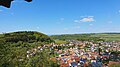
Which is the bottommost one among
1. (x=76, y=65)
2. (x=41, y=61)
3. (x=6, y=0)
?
(x=76, y=65)

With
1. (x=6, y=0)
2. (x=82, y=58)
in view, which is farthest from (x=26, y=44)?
(x=6, y=0)

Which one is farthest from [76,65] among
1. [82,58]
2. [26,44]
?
[26,44]

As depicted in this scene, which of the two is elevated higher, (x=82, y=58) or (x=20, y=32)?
(x=20, y=32)

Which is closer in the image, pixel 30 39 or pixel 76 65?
pixel 76 65

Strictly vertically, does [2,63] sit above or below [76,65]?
above

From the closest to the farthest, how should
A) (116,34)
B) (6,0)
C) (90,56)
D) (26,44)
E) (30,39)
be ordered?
(6,0)
(90,56)
(26,44)
(30,39)
(116,34)

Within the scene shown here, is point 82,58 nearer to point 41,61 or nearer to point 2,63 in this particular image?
point 41,61

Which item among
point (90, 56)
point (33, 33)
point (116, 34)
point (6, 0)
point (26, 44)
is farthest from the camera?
point (116, 34)

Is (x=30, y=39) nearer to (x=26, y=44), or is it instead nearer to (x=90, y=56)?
(x=26, y=44)

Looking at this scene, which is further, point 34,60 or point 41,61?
point 34,60
